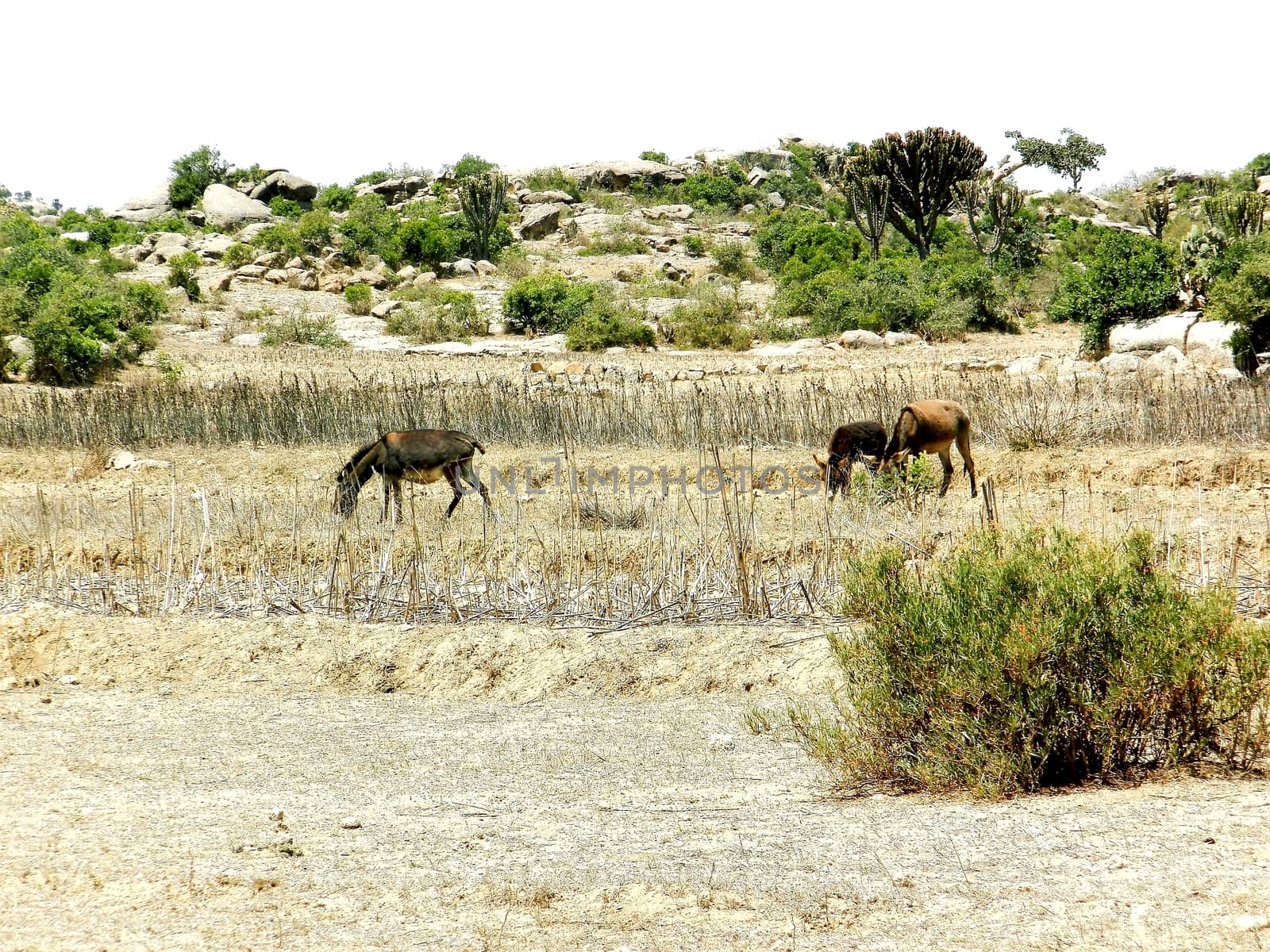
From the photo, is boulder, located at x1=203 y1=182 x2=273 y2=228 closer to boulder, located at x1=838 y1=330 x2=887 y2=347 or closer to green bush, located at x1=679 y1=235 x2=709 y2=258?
green bush, located at x1=679 y1=235 x2=709 y2=258

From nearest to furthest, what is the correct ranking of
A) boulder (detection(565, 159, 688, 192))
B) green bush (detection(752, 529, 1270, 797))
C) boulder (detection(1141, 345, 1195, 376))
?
green bush (detection(752, 529, 1270, 797)), boulder (detection(1141, 345, 1195, 376)), boulder (detection(565, 159, 688, 192))

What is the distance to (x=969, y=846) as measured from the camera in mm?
3930

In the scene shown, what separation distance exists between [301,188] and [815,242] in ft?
79.9

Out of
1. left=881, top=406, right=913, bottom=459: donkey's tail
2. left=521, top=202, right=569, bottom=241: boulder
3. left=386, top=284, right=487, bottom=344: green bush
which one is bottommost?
left=881, top=406, right=913, bottom=459: donkey's tail

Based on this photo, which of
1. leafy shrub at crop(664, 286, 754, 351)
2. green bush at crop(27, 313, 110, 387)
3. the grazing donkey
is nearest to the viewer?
the grazing donkey

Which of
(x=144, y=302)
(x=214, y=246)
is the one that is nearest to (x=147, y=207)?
(x=214, y=246)

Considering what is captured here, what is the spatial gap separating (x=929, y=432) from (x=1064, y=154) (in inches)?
1939

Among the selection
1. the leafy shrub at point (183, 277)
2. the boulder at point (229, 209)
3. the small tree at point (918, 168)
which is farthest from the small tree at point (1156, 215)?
the boulder at point (229, 209)

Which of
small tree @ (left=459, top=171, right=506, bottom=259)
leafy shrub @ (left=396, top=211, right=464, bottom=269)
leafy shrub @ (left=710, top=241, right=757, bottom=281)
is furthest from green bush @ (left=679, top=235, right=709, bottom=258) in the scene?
leafy shrub @ (left=396, top=211, right=464, bottom=269)

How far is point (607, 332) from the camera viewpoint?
2620 cm

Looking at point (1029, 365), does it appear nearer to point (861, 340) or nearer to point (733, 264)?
point (861, 340)

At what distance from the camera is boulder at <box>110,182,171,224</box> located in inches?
1934

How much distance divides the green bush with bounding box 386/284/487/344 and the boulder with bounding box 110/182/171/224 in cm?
2532

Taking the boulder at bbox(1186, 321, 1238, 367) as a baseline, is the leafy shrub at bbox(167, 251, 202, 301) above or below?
above
